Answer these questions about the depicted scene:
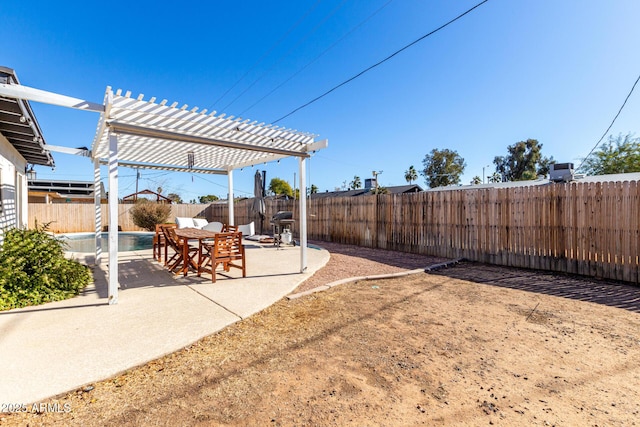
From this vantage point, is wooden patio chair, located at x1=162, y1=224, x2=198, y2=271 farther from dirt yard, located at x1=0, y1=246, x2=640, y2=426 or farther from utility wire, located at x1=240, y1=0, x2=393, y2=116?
utility wire, located at x1=240, y1=0, x2=393, y2=116

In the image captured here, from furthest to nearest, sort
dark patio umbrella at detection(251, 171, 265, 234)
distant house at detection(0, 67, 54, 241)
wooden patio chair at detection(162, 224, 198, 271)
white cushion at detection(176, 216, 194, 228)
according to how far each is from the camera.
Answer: dark patio umbrella at detection(251, 171, 265, 234) → white cushion at detection(176, 216, 194, 228) → wooden patio chair at detection(162, 224, 198, 271) → distant house at detection(0, 67, 54, 241)

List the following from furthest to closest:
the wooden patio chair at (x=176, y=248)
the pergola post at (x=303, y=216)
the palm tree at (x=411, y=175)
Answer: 1. the palm tree at (x=411, y=175)
2. the pergola post at (x=303, y=216)
3. the wooden patio chair at (x=176, y=248)

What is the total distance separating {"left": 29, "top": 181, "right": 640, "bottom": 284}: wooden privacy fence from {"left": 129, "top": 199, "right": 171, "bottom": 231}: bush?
396 inches

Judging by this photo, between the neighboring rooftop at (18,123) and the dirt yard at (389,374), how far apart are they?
11.5ft

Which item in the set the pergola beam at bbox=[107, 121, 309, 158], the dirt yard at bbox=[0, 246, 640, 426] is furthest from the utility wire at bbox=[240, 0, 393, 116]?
the dirt yard at bbox=[0, 246, 640, 426]

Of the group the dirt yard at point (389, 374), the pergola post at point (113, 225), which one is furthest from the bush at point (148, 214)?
the dirt yard at point (389, 374)

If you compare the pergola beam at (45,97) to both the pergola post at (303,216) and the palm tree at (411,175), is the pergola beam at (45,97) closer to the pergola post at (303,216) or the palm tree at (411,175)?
the pergola post at (303,216)

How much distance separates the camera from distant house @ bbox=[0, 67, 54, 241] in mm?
3723

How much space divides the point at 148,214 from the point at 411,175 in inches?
1444

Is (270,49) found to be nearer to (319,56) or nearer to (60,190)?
(319,56)

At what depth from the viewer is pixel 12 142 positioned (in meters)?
5.88

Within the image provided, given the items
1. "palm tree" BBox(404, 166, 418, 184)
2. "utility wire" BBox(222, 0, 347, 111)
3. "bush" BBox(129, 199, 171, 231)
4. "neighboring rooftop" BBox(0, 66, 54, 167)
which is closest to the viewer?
"neighboring rooftop" BBox(0, 66, 54, 167)

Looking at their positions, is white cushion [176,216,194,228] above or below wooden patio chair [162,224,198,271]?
above

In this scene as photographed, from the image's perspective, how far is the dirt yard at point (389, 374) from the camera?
5.81 ft
